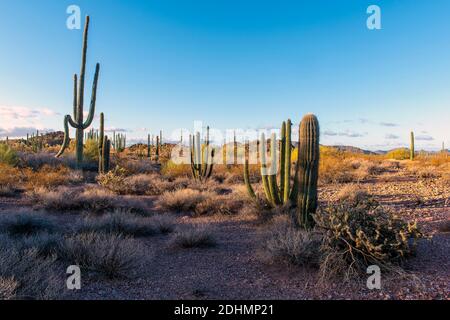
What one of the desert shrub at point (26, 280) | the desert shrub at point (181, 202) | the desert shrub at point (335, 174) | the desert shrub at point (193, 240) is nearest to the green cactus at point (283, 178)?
the desert shrub at point (181, 202)

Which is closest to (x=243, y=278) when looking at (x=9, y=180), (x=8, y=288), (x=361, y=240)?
(x=361, y=240)

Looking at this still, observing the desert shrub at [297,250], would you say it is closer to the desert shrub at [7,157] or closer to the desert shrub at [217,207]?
the desert shrub at [217,207]

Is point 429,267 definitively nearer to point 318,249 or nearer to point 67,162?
point 318,249

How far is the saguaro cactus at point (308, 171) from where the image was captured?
692 centimetres

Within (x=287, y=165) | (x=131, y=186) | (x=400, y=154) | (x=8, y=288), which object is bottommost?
(x=8, y=288)

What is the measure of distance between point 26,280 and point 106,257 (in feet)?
3.63

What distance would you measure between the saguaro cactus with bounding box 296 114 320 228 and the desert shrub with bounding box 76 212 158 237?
11.2 ft

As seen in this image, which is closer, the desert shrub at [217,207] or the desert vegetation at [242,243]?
the desert vegetation at [242,243]

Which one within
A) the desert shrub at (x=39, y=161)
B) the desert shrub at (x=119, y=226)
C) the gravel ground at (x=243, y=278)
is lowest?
the gravel ground at (x=243, y=278)

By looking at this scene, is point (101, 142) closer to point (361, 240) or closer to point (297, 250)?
point (297, 250)

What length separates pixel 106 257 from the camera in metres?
4.70

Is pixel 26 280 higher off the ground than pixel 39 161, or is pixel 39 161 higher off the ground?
pixel 39 161

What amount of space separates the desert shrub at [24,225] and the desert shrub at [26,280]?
9.29 ft
